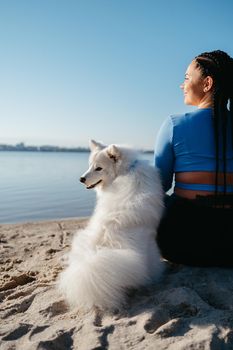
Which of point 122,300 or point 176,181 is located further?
point 176,181

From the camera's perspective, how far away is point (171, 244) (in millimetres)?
3461

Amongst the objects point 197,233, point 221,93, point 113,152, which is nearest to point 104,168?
point 113,152

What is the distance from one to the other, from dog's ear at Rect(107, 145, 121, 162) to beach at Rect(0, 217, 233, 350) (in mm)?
1143

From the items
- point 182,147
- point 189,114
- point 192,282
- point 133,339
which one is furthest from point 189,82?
point 133,339

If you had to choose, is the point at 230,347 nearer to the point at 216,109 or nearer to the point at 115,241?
the point at 115,241

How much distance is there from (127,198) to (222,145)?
96cm

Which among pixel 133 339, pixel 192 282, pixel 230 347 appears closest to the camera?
pixel 230 347

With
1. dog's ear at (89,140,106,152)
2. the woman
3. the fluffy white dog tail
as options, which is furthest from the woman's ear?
the fluffy white dog tail

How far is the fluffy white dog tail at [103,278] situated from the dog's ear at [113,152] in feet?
3.10

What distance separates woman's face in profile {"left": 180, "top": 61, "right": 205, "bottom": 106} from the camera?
3467 millimetres

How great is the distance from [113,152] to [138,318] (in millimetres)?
1558

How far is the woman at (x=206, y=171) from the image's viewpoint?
3314 mm

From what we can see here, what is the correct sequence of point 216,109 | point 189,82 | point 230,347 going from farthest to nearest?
point 189,82 → point 216,109 → point 230,347

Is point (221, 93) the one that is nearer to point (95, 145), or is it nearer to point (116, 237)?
point (95, 145)
